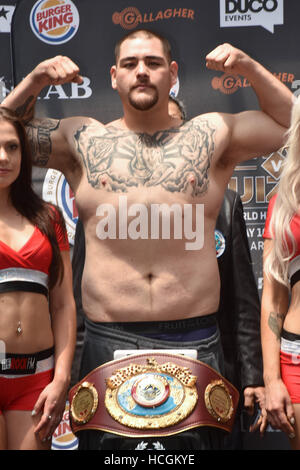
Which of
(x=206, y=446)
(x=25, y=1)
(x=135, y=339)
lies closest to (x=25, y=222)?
(x=135, y=339)

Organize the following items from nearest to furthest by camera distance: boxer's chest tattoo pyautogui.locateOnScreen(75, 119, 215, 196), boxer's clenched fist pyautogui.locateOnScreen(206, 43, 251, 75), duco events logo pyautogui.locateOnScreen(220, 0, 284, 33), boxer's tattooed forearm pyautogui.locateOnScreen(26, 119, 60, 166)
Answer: boxer's clenched fist pyautogui.locateOnScreen(206, 43, 251, 75)
boxer's chest tattoo pyautogui.locateOnScreen(75, 119, 215, 196)
boxer's tattooed forearm pyautogui.locateOnScreen(26, 119, 60, 166)
duco events logo pyautogui.locateOnScreen(220, 0, 284, 33)

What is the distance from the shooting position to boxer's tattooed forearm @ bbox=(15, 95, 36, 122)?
9.20ft

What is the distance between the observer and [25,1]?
3.37 meters

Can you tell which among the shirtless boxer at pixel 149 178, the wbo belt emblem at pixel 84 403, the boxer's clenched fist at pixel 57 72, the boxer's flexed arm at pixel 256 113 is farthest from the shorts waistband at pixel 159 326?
the boxer's clenched fist at pixel 57 72

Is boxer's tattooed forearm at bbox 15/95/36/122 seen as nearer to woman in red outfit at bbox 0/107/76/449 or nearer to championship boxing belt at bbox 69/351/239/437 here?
woman in red outfit at bbox 0/107/76/449

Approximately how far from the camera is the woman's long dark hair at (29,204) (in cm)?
253

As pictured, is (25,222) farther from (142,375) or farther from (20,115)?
(142,375)

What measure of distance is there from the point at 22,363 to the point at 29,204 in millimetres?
590

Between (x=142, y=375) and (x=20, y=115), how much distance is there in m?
1.17

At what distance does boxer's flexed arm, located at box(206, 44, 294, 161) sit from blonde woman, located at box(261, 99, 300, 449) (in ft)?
0.92

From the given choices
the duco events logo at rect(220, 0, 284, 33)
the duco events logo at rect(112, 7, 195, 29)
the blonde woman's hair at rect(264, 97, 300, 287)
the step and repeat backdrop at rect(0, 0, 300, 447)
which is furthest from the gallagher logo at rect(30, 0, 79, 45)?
the blonde woman's hair at rect(264, 97, 300, 287)

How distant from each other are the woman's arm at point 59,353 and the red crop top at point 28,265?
10cm

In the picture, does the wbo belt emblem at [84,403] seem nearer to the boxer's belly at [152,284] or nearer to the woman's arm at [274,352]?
the boxer's belly at [152,284]

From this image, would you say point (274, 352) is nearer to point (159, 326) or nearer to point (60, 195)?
point (159, 326)
